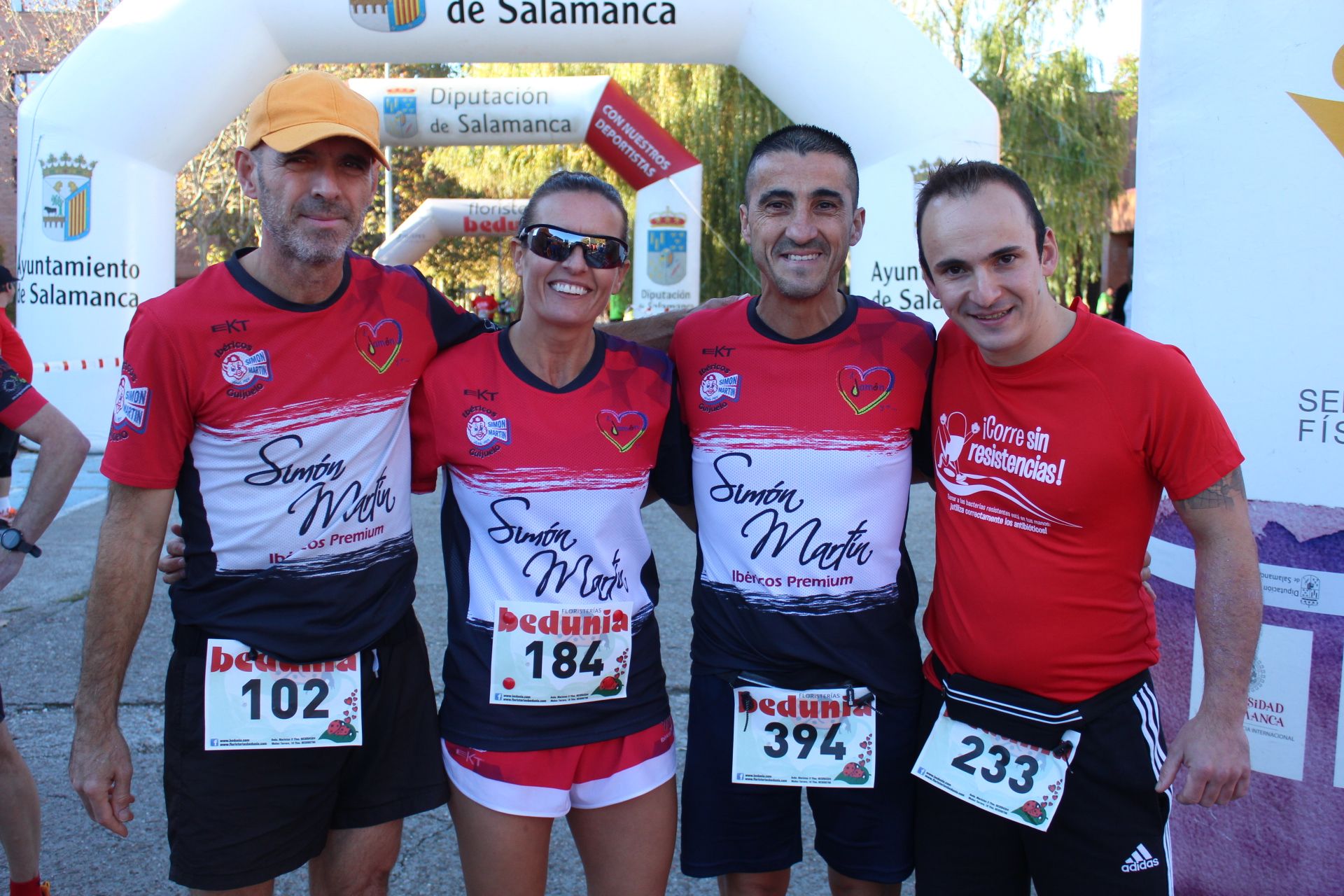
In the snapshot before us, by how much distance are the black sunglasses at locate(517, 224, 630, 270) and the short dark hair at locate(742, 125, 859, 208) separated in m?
0.40

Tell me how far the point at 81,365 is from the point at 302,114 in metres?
7.20

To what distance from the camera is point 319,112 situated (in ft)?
6.84

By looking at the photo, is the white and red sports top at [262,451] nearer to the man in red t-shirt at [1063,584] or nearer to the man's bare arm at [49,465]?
the man's bare arm at [49,465]

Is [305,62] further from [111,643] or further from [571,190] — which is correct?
[111,643]

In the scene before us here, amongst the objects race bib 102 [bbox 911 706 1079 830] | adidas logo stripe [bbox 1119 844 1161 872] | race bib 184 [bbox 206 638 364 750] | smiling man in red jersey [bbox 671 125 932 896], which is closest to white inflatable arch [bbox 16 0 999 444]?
smiling man in red jersey [bbox 671 125 932 896]

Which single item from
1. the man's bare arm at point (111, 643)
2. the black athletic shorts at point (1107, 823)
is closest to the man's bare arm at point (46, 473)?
the man's bare arm at point (111, 643)

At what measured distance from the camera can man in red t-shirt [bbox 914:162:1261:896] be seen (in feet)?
6.19

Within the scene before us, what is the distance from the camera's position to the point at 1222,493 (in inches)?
73.9

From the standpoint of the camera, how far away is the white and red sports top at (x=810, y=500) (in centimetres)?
220

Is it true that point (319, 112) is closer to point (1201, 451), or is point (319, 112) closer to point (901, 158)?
point (1201, 451)

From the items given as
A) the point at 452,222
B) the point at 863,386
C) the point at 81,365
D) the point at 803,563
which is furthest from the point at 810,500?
the point at 452,222

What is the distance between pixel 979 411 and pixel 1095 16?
16.8 m

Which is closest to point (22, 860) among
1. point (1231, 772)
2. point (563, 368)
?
point (563, 368)

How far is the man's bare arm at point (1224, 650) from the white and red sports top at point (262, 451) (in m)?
1.71
